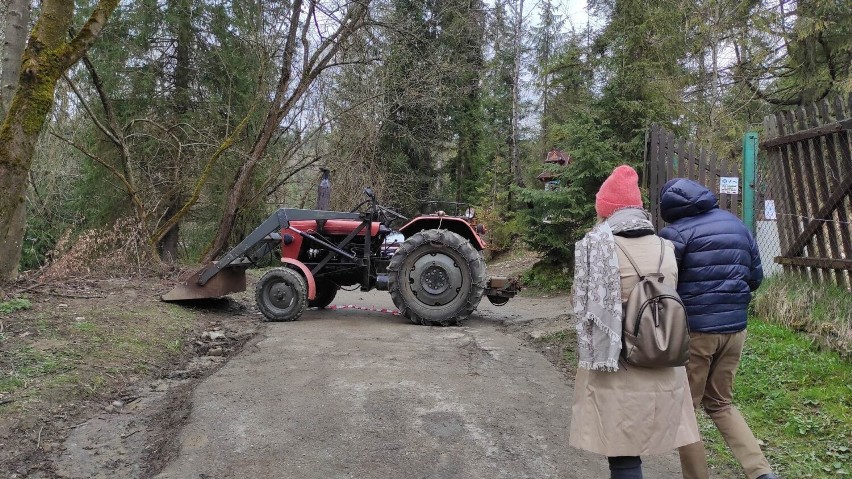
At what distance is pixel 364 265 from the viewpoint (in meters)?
8.68

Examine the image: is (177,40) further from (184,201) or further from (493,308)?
(493,308)

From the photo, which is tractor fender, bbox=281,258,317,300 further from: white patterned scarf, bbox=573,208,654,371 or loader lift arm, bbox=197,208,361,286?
white patterned scarf, bbox=573,208,654,371

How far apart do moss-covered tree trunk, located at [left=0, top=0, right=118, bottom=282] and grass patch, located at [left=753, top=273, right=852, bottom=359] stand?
7.45m

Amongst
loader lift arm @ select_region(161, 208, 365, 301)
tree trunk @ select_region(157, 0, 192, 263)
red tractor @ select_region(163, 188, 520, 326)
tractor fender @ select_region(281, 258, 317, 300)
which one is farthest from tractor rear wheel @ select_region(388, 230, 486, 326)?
A: tree trunk @ select_region(157, 0, 192, 263)

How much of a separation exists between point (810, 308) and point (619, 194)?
3.76 meters

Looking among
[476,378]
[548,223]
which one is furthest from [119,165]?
[476,378]

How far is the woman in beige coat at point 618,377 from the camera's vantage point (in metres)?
2.61

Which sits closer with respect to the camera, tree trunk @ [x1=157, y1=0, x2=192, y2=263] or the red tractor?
the red tractor

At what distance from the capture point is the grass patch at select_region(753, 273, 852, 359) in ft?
16.3

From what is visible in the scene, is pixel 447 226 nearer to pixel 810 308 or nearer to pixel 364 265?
pixel 364 265

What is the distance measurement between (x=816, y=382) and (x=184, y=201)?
44.9ft

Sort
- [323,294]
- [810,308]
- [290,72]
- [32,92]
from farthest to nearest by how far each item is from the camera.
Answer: [290,72] → [323,294] → [32,92] → [810,308]

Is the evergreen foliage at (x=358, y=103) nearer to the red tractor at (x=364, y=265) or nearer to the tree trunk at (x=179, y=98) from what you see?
the tree trunk at (x=179, y=98)

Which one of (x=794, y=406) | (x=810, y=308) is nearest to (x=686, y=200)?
(x=794, y=406)
